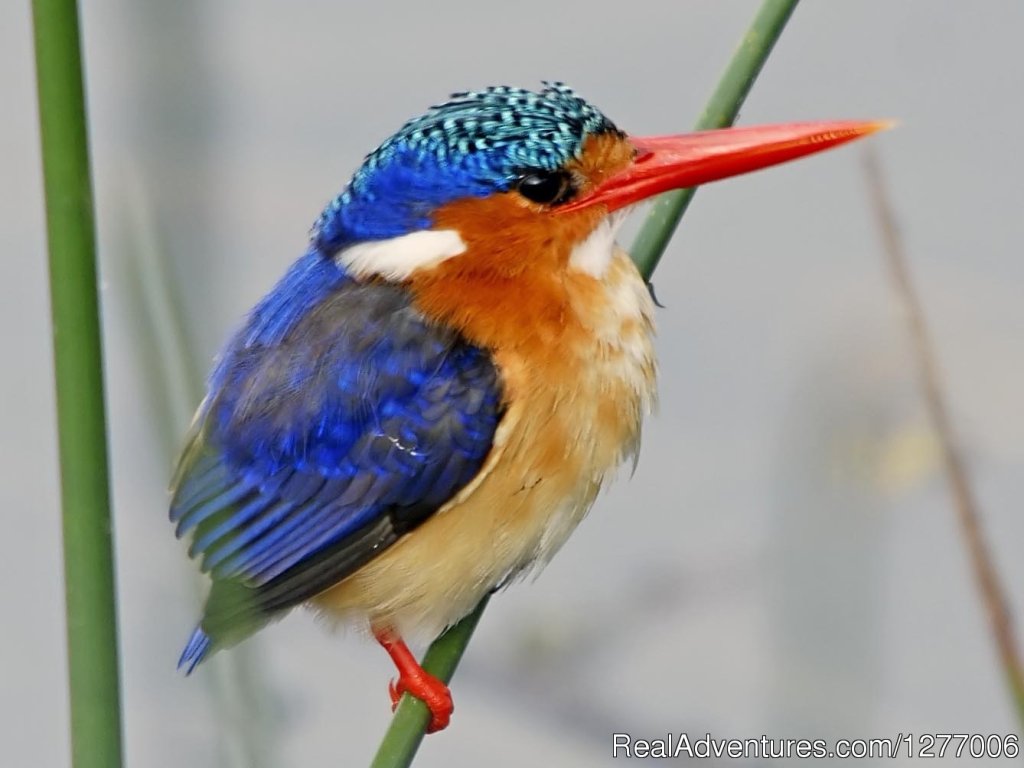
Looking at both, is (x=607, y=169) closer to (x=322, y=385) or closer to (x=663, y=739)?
(x=322, y=385)

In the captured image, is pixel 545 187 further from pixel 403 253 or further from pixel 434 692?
pixel 434 692

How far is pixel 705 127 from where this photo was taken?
5.82 feet

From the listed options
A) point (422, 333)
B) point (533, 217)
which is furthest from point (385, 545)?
point (533, 217)

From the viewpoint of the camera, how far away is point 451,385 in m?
1.96

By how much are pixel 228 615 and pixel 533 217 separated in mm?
643

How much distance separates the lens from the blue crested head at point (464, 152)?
192cm

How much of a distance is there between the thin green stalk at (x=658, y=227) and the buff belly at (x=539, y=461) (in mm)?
35

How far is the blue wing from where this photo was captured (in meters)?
1.95

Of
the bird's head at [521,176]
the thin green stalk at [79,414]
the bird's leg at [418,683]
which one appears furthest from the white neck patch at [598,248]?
the thin green stalk at [79,414]

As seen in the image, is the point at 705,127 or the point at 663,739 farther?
the point at 663,739

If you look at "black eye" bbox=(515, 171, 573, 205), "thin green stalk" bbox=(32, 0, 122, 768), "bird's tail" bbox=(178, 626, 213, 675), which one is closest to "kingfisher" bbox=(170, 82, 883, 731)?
"black eye" bbox=(515, 171, 573, 205)

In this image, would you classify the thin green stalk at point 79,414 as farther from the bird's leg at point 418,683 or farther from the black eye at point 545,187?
the black eye at point 545,187

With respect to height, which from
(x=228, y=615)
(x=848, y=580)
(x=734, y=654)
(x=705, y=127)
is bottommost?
(x=734, y=654)

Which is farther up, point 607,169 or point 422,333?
point 607,169
